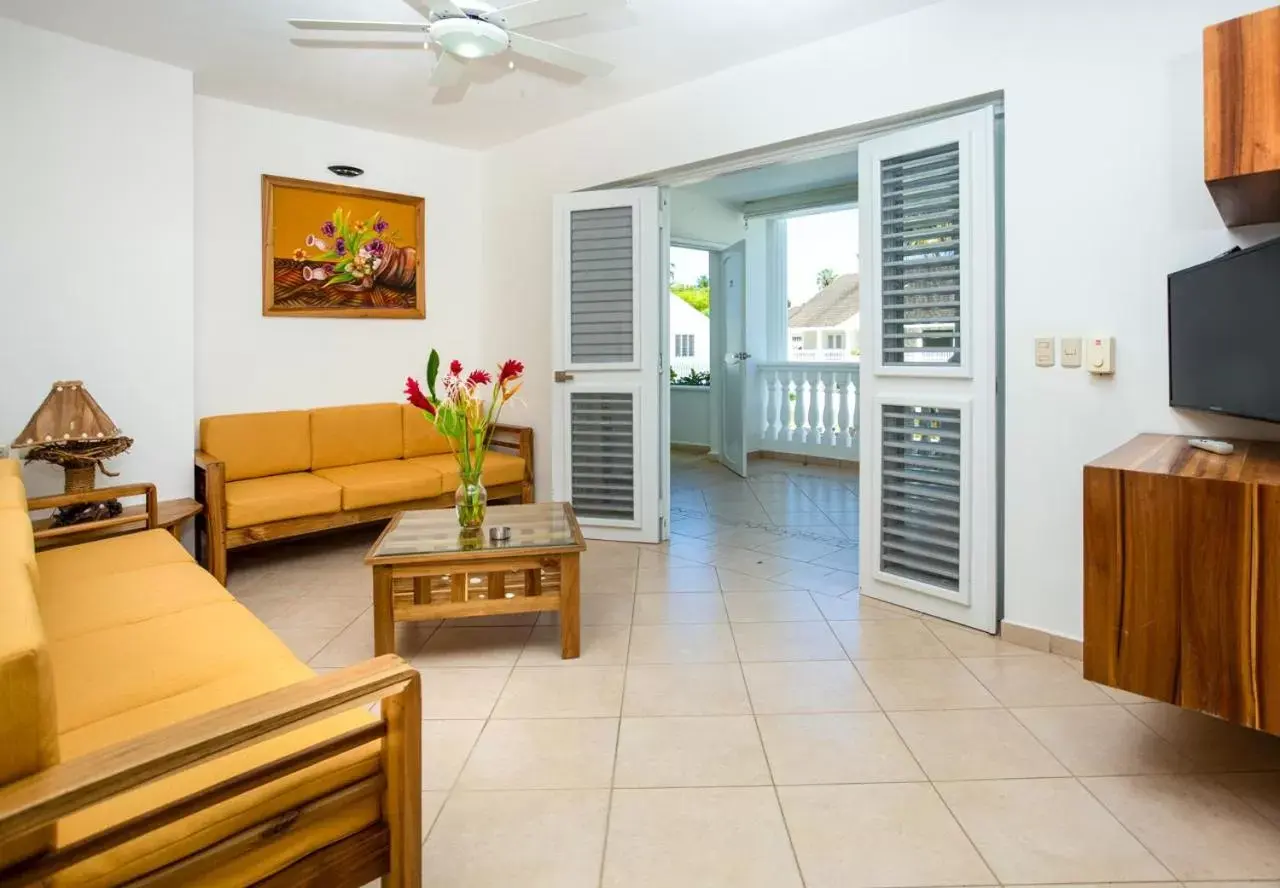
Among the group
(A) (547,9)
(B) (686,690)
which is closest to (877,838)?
(B) (686,690)

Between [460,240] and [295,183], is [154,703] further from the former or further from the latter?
[460,240]

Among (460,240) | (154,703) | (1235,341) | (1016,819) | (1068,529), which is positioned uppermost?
(460,240)

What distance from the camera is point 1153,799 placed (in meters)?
1.79

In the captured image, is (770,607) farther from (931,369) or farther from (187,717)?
(187,717)

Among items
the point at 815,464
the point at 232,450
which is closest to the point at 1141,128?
the point at 232,450

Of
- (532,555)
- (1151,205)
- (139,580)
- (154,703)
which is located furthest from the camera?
(532,555)

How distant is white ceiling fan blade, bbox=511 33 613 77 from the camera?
9.27ft

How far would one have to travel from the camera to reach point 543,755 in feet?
6.61

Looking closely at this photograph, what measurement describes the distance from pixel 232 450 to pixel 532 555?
235 centimetres

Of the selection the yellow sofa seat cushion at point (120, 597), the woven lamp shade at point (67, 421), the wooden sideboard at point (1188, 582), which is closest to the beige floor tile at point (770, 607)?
the wooden sideboard at point (1188, 582)

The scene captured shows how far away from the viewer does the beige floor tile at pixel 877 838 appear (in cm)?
153

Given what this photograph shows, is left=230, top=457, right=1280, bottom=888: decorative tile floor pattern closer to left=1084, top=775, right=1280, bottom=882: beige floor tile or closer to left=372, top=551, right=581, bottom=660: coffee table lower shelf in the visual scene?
left=1084, top=775, right=1280, bottom=882: beige floor tile

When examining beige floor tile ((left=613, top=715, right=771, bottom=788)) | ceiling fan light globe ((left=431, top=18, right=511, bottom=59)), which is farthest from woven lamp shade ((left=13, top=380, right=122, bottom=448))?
beige floor tile ((left=613, top=715, right=771, bottom=788))

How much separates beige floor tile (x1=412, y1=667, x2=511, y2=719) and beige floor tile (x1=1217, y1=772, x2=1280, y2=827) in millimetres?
2023
